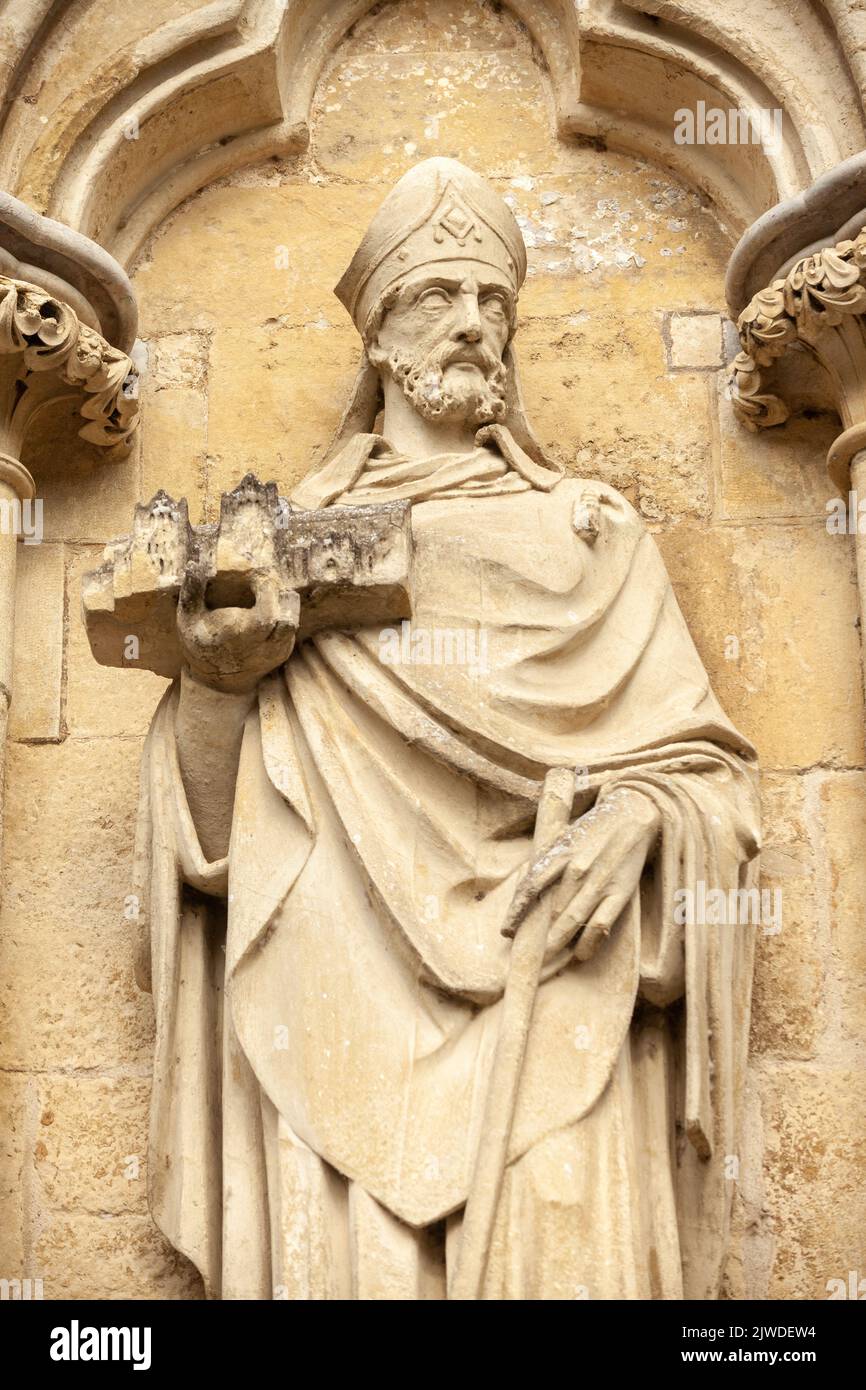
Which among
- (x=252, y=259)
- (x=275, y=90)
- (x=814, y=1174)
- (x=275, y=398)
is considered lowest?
(x=814, y=1174)

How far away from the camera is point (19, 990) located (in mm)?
4934

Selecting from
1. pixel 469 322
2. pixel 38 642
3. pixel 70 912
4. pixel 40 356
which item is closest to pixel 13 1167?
pixel 70 912

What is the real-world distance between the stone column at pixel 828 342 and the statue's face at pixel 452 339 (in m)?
0.54

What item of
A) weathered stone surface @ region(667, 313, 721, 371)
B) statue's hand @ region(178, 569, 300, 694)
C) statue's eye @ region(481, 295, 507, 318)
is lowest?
statue's hand @ region(178, 569, 300, 694)

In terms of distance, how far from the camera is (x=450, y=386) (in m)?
4.98

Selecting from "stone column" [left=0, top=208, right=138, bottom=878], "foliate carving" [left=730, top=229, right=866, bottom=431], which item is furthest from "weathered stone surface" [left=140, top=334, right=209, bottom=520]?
"foliate carving" [left=730, top=229, right=866, bottom=431]

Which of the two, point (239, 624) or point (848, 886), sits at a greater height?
point (239, 624)

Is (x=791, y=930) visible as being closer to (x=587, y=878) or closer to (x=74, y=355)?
(x=587, y=878)

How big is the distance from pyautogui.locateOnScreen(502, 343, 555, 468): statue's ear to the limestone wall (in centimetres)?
24

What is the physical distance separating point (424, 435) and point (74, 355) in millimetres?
732

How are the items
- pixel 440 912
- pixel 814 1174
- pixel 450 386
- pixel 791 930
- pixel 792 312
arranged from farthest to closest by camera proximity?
pixel 792 312
pixel 450 386
pixel 791 930
pixel 814 1174
pixel 440 912

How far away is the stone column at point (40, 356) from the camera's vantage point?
5082mm

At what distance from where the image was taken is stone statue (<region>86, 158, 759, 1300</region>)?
13.4 feet

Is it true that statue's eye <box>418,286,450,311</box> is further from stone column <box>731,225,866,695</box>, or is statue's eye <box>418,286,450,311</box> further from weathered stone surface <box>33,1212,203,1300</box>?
weathered stone surface <box>33,1212,203,1300</box>
